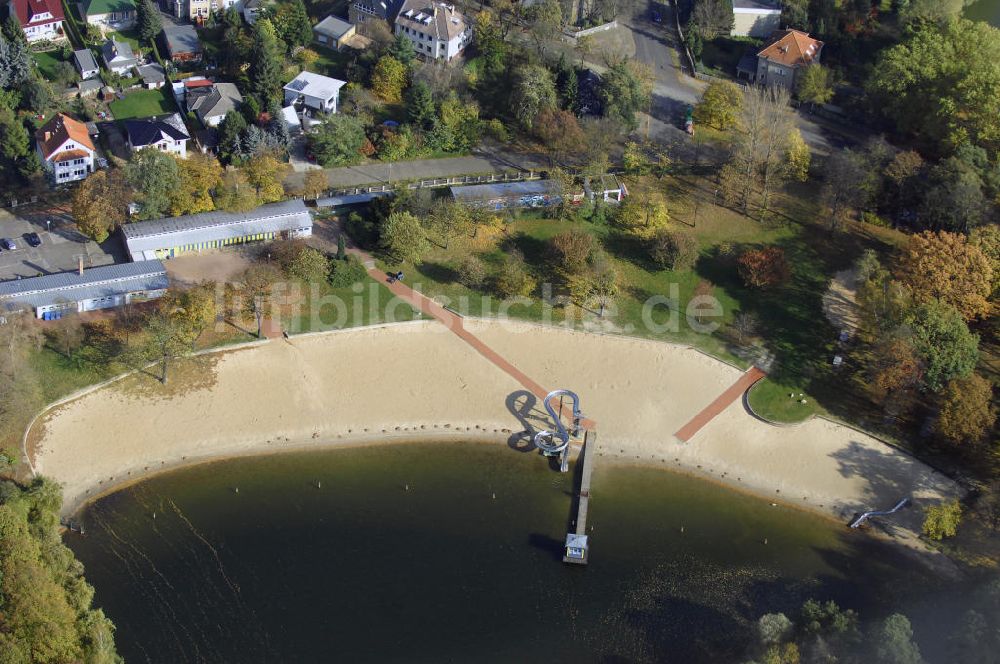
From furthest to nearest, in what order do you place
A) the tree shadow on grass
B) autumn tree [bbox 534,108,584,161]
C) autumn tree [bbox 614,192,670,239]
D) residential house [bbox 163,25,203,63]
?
1. residential house [bbox 163,25,203,63]
2. autumn tree [bbox 534,108,584,161]
3. autumn tree [bbox 614,192,670,239]
4. the tree shadow on grass

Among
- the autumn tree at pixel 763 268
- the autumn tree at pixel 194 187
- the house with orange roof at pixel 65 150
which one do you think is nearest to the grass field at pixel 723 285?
the autumn tree at pixel 763 268

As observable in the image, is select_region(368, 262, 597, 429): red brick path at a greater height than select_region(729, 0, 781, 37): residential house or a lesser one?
lesser

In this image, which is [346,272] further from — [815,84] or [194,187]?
[815,84]

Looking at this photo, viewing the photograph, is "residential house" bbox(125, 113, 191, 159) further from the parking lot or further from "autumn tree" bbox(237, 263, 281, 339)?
"autumn tree" bbox(237, 263, 281, 339)

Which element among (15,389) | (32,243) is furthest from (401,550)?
(32,243)

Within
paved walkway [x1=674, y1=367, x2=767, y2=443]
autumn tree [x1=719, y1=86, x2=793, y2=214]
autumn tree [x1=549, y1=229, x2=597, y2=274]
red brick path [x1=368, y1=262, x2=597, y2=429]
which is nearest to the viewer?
paved walkway [x1=674, y1=367, x2=767, y2=443]

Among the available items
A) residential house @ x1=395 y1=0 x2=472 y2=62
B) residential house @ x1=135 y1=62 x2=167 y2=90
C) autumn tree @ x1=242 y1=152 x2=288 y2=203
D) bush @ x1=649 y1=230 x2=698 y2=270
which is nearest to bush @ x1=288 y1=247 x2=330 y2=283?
autumn tree @ x1=242 y1=152 x2=288 y2=203

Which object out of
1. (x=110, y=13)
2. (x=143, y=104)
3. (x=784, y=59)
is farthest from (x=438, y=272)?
(x=110, y=13)
